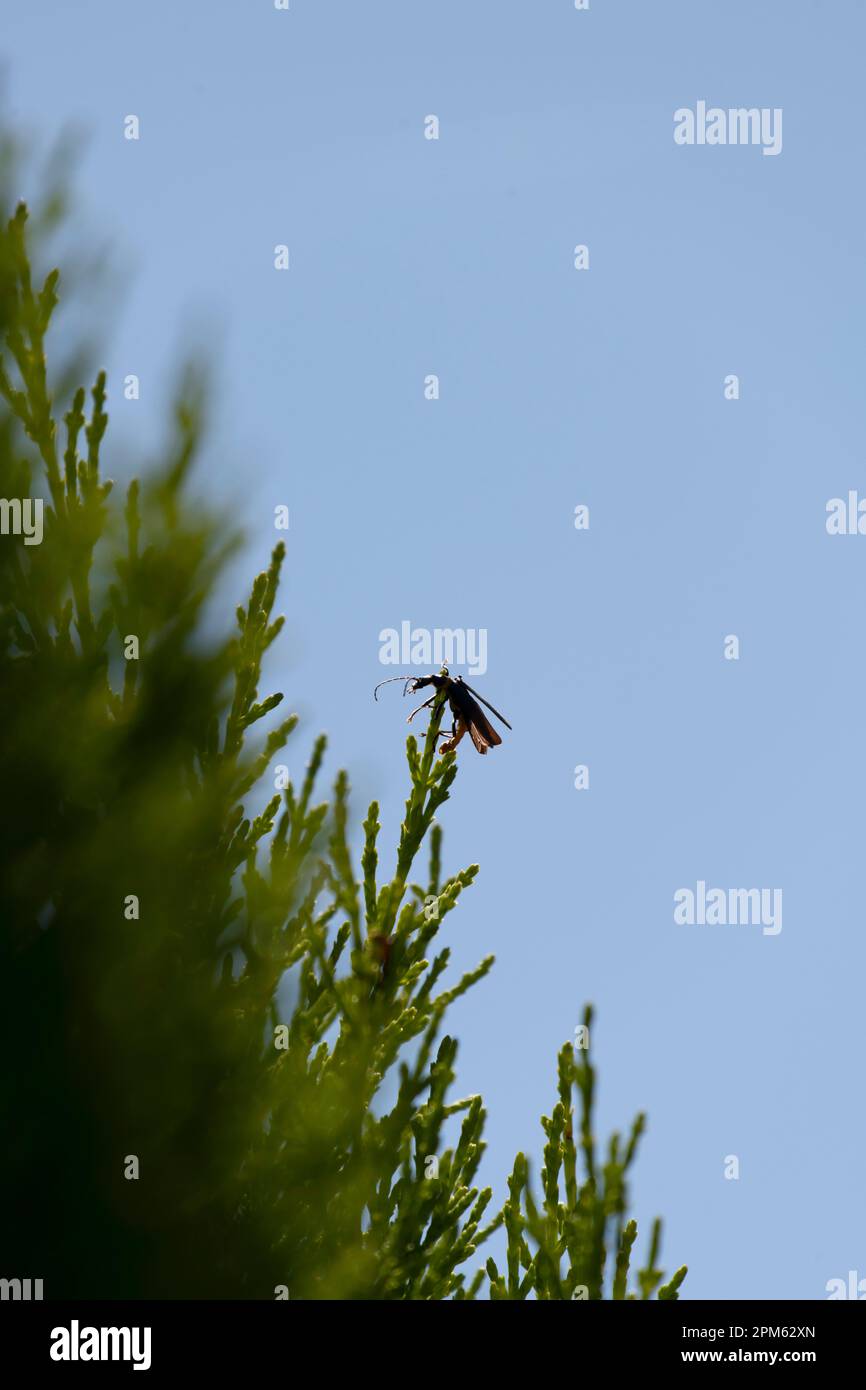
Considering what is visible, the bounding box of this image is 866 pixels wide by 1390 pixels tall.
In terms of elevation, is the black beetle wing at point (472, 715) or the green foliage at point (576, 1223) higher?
the black beetle wing at point (472, 715)

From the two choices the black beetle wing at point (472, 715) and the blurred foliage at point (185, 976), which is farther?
the black beetle wing at point (472, 715)

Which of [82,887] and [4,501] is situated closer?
[82,887]

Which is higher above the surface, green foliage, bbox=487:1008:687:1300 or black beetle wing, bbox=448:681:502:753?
black beetle wing, bbox=448:681:502:753

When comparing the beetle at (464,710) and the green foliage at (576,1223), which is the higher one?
the beetle at (464,710)

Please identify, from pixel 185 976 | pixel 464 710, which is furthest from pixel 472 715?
pixel 185 976

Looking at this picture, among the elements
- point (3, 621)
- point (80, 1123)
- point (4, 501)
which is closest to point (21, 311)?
point (4, 501)

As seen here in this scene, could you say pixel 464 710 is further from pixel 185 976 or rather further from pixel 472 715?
pixel 185 976

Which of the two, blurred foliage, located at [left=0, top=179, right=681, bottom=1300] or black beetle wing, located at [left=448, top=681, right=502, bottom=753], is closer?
blurred foliage, located at [left=0, top=179, right=681, bottom=1300]

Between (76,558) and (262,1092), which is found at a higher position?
(76,558)
